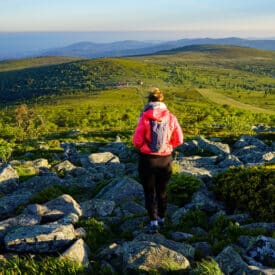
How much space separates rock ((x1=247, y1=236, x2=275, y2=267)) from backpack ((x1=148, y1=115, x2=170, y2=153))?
3.09 meters

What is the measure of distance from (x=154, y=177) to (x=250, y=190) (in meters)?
3.39

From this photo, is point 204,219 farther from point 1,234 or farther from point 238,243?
point 1,234

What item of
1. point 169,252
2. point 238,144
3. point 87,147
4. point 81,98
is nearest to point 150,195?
point 169,252

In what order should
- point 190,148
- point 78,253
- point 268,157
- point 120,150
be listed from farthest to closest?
point 120,150 < point 190,148 < point 268,157 < point 78,253

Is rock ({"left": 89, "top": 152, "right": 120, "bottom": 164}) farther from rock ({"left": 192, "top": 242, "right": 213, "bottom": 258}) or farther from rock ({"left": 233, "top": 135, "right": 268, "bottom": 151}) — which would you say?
rock ({"left": 192, "top": 242, "right": 213, "bottom": 258})

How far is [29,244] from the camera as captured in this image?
920cm

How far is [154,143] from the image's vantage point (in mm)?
10078

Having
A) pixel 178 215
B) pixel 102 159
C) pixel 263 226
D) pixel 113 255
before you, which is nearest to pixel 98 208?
pixel 178 215

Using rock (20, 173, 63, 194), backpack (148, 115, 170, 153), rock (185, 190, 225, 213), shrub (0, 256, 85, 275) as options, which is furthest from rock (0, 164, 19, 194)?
backpack (148, 115, 170, 153)

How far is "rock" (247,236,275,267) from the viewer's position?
8.28 metres

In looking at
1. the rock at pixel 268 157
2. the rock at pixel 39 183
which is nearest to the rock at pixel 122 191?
the rock at pixel 39 183

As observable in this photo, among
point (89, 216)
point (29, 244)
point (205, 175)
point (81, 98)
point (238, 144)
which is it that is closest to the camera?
point (29, 244)

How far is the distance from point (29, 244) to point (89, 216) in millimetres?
3094

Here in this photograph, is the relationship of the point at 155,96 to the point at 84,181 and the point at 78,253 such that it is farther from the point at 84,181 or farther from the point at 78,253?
the point at 84,181
